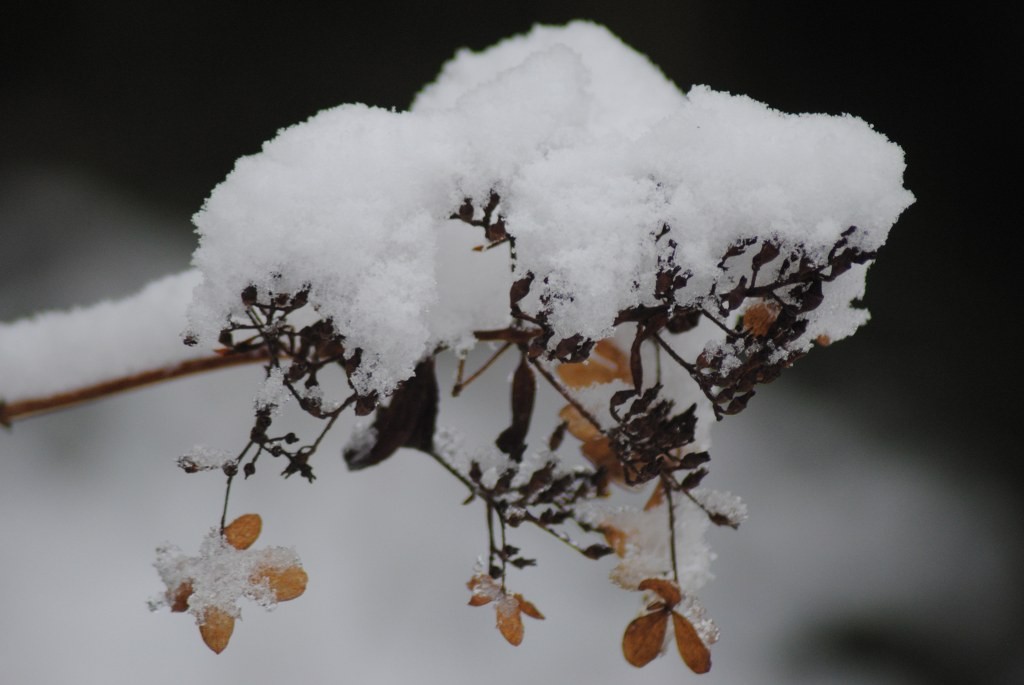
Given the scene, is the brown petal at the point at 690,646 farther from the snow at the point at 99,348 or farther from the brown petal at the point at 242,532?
the snow at the point at 99,348

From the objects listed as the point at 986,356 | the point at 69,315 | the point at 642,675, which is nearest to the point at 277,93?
the point at 69,315

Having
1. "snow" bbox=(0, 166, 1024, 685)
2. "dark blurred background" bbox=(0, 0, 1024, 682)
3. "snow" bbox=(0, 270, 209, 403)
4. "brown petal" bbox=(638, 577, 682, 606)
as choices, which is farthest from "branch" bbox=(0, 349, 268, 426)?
"dark blurred background" bbox=(0, 0, 1024, 682)

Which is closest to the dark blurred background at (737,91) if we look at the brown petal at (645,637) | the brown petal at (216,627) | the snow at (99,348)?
the snow at (99,348)

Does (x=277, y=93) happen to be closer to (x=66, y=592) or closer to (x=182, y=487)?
(x=182, y=487)

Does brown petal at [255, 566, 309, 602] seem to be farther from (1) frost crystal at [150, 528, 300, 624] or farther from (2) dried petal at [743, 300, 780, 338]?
(2) dried petal at [743, 300, 780, 338]

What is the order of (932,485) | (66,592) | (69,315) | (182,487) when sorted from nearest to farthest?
(69,315) < (66,592) < (182,487) < (932,485)
